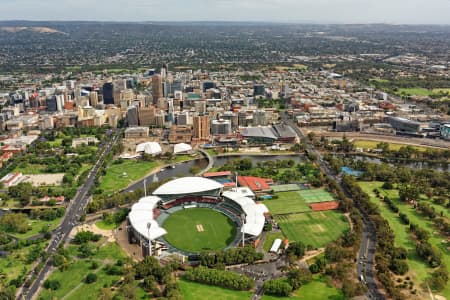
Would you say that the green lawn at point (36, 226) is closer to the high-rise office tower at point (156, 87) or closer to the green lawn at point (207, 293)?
the green lawn at point (207, 293)

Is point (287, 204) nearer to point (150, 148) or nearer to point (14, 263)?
point (150, 148)

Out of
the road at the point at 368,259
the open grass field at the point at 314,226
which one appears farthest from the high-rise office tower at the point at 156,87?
the road at the point at 368,259

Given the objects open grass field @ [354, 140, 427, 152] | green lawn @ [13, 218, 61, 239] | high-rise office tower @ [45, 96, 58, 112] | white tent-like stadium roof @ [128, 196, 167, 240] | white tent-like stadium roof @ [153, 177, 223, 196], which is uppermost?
high-rise office tower @ [45, 96, 58, 112]

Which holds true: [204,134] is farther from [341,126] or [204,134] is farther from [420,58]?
[420,58]

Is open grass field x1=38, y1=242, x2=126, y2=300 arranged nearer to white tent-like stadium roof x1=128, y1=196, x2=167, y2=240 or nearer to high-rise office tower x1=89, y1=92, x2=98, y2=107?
white tent-like stadium roof x1=128, y1=196, x2=167, y2=240

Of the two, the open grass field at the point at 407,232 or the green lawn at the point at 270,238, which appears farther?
the green lawn at the point at 270,238

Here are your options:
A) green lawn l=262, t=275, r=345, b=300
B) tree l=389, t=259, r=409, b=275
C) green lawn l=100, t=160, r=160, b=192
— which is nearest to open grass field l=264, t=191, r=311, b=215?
tree l=389, t=259, r=409, b=275
